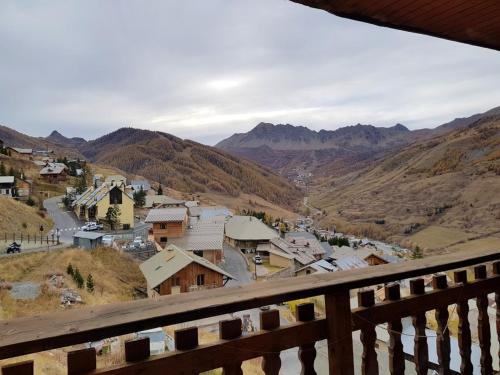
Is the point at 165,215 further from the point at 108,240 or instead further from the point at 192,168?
the point at 192,168

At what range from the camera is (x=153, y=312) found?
37.4 inches

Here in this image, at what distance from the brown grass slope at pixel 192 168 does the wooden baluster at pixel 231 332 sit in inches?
3455

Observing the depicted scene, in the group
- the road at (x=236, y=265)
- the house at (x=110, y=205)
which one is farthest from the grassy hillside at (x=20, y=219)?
the road at (x=236, y=265)

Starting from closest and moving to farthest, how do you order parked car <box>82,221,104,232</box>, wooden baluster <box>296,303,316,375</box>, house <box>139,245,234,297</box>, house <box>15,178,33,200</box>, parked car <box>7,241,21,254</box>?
wooden baluster <box>296,303,316,375</box> < house <box>139,245,234,297</box> < parked car <box>7,241,21,254</box> < parked car <box>82,221,104,232</box> < house <box>15,178,33,200</box>

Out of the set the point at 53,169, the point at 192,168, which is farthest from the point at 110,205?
the point at 192,168

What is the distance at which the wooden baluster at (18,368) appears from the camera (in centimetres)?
83

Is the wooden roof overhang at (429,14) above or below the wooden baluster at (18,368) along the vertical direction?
above

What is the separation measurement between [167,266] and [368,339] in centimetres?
1372

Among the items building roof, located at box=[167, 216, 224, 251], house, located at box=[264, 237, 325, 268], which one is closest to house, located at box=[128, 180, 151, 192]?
building roof, located at box=[167, 216, 224, 251]

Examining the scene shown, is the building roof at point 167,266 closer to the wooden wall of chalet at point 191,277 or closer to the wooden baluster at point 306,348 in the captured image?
the wooden wall of chalet at point 191,277

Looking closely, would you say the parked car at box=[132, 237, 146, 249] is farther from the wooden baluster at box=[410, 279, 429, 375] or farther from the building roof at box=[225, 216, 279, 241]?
the wooden baluster at box=[410, 279, 429, 375]

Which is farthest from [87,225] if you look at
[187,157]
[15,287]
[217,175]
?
[187,157]

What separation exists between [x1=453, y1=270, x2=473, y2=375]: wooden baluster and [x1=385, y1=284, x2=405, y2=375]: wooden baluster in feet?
1.26

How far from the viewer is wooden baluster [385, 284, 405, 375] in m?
1.44
